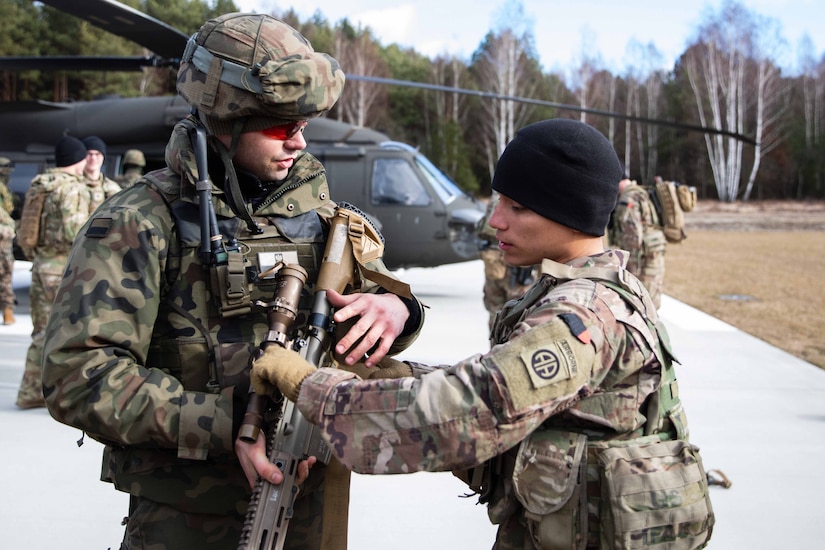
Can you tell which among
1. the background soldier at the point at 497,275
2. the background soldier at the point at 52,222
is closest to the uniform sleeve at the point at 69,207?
the background soldier at the point at 52,222

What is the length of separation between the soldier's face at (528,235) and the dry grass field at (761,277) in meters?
6.29

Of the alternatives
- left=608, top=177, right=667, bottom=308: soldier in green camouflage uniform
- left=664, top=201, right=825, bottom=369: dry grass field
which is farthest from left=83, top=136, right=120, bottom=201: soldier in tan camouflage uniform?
left=664, top=201, right=825, bottom=369: dry grass field

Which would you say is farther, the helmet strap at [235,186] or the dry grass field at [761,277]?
the dry grass field at [761,277]

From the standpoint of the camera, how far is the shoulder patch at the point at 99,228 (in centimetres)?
153

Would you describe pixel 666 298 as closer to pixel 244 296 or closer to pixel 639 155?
pixel 244 296

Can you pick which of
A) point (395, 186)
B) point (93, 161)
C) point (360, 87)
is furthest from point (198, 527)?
point (360, 87)

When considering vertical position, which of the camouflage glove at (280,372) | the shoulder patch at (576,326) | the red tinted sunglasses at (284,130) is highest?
the red tinted sunglasses at (284,130)

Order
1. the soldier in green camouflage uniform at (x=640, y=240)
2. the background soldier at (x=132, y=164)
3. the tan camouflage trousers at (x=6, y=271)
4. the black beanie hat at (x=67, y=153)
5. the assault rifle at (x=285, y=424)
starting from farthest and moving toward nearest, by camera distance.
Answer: the background soldier at (x=132, y=164)
the tan camouflage trousers at (x=6, y=271)
the soldier in green camouflage uniform at (x=640, y=240)
the black beanie hat at (x=67, y=153)
the assault rifle at (x=285, y=424)

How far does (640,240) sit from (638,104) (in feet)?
114

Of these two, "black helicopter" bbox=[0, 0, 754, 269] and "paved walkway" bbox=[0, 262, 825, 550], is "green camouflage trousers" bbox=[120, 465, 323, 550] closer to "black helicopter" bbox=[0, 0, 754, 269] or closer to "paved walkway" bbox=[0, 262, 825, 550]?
"paved walkway" bbox=[0, 262, 825, 550]

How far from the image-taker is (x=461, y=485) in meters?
3.98

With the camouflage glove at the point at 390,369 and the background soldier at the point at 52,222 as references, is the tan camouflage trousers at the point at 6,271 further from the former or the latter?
the camouflage glove at the point at 390,369

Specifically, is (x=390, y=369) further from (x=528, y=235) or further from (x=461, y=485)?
(x=461, y=485)

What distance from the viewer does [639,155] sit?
129 ft
